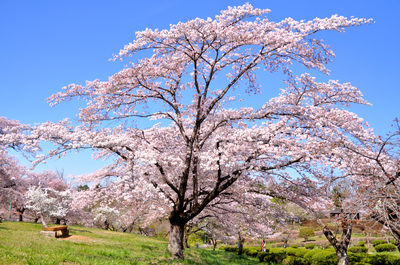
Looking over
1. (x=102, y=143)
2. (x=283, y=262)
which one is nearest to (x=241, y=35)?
(x=102, y=143)

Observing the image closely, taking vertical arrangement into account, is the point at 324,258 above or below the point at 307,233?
above

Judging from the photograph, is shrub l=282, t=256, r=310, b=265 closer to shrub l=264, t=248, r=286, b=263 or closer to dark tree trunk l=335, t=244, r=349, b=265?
shrub l=264, t=248, r=286, b=263

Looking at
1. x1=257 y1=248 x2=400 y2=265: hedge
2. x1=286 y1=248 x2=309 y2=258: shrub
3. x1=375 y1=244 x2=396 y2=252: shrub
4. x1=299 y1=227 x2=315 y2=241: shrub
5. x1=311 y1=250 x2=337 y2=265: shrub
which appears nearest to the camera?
x1=257 y1=248 x2=400 y2=265: hedge

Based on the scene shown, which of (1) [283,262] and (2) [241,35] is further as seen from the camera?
(1) [283,262]

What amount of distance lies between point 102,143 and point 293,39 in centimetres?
782

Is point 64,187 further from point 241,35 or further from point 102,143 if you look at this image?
point 241,35

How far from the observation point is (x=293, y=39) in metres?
10.1

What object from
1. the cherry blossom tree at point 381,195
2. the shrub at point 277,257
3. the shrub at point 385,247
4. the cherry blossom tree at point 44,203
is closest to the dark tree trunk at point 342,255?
the cherry blossom tree at point 381,195

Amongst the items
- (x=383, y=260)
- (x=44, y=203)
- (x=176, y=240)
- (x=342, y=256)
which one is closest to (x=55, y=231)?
(x=44, y=203)

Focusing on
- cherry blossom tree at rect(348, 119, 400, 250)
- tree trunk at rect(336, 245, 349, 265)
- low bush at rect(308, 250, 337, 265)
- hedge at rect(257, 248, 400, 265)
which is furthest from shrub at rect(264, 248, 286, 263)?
cherry blossom tree at rect(348, 119, 400, 250)

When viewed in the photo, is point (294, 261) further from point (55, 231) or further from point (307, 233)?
point (307, 233)

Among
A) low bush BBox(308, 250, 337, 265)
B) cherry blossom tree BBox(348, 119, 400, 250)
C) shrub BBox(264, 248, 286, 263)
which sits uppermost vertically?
cherry blossom tree BBox(348, 119, 400, 250)

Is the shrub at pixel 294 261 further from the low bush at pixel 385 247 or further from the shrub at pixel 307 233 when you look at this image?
the shrub at pixel 307 233

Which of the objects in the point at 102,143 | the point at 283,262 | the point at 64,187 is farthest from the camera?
the point at 64,187
